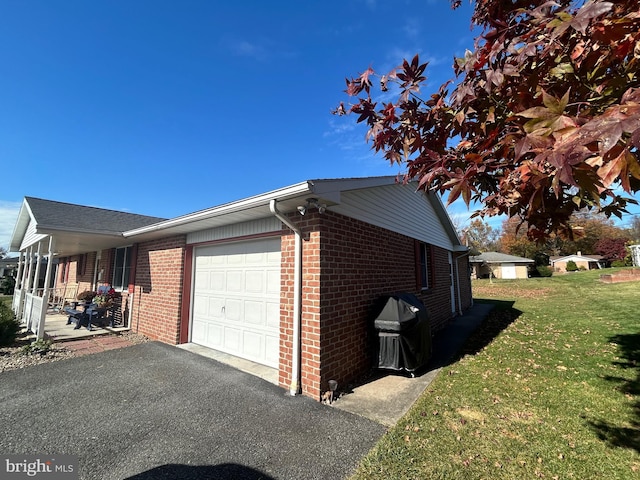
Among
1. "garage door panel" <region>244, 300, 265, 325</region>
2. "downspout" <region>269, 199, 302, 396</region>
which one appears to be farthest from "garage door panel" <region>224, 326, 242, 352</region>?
"downspout" <region>269, 199, 302, 396</region>

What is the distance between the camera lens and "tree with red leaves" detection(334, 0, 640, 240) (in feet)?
3.99

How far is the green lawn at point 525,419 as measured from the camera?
2.75m

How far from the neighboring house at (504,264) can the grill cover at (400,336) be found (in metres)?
32.8

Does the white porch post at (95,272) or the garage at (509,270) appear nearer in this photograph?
the white porch post at (95,272)

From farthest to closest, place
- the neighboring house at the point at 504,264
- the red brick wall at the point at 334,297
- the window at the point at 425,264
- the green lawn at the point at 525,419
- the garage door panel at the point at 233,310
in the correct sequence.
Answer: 1. the neighboring house at the point at 504,264
2. the window at the point at 425,264
3. the garage door panel at the point at 233,310
4. the red brick wall at the point at 334,297
5. the green lawn at the point at 525,419

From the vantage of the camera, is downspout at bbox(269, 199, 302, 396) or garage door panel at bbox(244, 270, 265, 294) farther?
garage door panel at bbox(244, 270, 265, 294)

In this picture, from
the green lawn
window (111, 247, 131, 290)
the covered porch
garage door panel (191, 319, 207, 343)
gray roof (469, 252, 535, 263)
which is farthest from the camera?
gray roof (469, 252, 535, 263)

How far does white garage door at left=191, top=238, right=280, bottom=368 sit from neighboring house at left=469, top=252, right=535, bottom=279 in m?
33.8

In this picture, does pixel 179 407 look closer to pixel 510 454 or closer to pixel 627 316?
pixel 510 454

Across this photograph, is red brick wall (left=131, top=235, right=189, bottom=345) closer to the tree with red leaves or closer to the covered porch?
the covered porch

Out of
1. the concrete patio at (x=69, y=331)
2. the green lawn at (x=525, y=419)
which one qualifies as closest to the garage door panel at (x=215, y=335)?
the concrete patio at (x=69, y=331)

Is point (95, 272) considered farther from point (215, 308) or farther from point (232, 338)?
point (232, 338)

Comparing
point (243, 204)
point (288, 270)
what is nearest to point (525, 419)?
point (288, 270)

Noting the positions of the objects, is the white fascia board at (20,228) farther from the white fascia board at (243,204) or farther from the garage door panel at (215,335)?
the garage door panel at (215,335)
